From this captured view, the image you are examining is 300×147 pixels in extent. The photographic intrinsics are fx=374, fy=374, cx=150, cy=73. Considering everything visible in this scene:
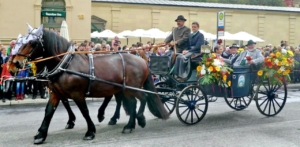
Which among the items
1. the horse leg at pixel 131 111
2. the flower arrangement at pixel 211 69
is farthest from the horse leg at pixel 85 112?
the flower arrangement at pixel 211 69

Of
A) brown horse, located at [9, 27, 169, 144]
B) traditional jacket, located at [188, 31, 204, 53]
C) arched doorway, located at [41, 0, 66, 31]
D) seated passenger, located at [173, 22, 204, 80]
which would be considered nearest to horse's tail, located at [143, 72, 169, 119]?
brown horse, located at [9, 27, 169, 144]

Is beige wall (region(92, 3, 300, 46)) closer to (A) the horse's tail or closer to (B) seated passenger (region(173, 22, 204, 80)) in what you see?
(B) seated passenger (region(173, 22, 204, 80))

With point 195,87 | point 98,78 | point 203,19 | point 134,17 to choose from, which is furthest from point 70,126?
point 203,19

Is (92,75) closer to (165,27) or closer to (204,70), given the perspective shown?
(204,70)

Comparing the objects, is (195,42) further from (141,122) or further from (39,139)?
(39,139)

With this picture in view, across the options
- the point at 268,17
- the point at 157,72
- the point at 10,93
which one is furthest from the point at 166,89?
the point at 268,17

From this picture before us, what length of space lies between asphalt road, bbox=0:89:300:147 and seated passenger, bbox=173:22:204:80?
1.15m

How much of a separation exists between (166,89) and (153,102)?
74 cm

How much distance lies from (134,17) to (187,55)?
1949 centimetres

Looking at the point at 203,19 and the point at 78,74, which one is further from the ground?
the point at 203,19

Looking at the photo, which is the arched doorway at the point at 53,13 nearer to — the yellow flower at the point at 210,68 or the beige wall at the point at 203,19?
the beige wall at the point at 203,19

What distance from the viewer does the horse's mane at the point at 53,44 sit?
22.0 feet

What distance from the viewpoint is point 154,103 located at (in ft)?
25.9

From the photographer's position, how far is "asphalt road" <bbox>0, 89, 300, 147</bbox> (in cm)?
670
